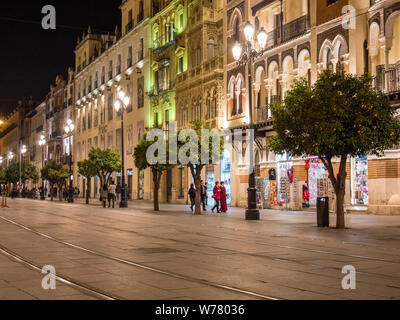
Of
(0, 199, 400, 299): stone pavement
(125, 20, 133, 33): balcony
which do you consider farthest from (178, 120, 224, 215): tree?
(125, 20, 133, 33): balcony

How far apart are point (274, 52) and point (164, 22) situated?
1837 centimetres

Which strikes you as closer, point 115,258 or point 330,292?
point 330,292

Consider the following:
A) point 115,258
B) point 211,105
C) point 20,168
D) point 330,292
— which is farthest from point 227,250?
point 20,168

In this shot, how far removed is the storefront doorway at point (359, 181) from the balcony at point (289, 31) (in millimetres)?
7917

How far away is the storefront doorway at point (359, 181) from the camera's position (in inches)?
1023

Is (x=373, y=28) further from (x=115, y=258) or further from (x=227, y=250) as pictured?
(x=115, y=258)

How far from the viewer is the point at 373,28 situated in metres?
25.2

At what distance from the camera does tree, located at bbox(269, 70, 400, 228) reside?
17453 millimetres

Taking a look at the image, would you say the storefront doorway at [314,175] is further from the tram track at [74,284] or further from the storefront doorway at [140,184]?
the storefront doorway at [140,184]

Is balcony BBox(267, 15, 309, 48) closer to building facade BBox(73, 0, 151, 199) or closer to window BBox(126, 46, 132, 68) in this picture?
building facade BBox(73, 0, 151, 199)

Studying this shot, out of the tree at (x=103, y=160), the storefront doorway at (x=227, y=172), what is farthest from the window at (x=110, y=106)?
the storefront doorway at (x=227, y=172)

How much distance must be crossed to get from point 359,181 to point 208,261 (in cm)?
1729

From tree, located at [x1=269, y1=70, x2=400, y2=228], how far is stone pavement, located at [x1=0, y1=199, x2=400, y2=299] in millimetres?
2631
